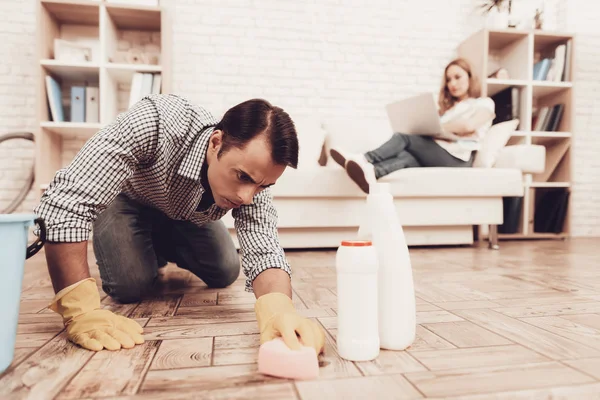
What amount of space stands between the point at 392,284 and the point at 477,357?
0.19 metres

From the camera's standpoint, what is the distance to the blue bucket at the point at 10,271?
0.64 meters

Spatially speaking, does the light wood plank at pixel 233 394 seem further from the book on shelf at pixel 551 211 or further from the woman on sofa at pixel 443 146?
the book on shelf at pixel 551 211

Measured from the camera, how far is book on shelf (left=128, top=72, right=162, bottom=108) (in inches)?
102

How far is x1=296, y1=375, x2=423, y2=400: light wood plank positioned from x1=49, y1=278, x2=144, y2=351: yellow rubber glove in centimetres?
36

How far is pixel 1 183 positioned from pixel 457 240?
2859mm

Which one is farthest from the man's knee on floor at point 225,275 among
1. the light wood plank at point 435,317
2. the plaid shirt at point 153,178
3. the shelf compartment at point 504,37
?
the shelf compartment at point 504,37

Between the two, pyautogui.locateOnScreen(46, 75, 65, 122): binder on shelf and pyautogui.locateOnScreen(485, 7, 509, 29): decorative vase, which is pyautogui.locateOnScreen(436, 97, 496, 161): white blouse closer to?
pyautogui.locateOnScreen(485, 7, 509, 29): decorative vase

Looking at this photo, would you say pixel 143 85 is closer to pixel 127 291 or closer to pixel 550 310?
pixel 127 291

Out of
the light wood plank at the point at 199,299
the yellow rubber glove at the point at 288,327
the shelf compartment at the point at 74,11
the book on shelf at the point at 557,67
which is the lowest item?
the light wood plank at the point at 199,299

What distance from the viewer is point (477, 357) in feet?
2.46

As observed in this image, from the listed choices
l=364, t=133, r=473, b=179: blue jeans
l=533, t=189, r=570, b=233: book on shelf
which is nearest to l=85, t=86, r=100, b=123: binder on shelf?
l=364, t=133, r=473, b=179: blue jeans

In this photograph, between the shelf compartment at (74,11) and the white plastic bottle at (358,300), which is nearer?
the white plastic bottle at (358,300)

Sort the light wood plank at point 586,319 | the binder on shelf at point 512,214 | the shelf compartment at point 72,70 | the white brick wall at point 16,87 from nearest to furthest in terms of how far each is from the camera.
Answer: the light wood plank at point 586,319
the shelf compartment at point 72,70
the white brick wall at point 16,87
the binder on shelf at point 512,214

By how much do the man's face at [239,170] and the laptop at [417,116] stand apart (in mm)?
1583
